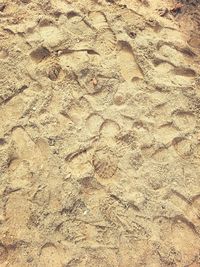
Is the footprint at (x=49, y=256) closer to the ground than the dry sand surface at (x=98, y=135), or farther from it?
closer to the ground

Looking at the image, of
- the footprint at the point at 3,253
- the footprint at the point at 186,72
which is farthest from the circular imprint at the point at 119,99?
the footprint at the point at 3,253

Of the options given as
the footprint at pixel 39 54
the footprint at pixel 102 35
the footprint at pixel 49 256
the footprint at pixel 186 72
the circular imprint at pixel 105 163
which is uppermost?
the footprint at pixel 102 35

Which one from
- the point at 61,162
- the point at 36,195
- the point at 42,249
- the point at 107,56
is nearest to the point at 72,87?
the point at 107,56

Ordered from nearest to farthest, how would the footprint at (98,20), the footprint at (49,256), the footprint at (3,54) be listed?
the footprint at (49,256) < the footprint at (3,54) < the footprint at (98,20)

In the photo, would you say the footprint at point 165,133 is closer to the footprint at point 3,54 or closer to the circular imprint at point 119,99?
the circular imprint at point 119,99

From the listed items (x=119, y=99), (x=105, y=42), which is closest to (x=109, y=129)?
(x=119, y=99)

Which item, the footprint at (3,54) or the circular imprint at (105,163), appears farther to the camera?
the footprint at (3,54)

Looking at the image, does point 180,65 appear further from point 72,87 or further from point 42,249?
point 42,249

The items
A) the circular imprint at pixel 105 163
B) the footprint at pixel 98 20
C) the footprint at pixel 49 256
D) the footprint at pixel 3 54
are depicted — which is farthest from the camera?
the footprint at pixel 98 20
